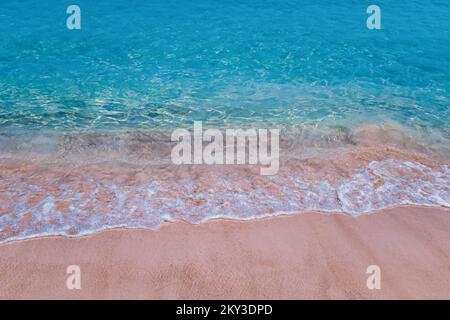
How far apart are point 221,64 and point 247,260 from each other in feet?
24.9

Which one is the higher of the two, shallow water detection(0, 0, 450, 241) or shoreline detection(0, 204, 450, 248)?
shallow water detection(0, 0, 450, 241)

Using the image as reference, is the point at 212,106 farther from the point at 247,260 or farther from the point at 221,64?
the point at 247,260

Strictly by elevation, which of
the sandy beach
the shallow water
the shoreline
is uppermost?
the shallow water

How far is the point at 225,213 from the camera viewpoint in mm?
5711

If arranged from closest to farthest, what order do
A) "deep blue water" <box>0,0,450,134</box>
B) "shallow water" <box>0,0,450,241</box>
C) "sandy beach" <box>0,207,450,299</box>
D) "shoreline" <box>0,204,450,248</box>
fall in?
"sandy beach" <box>0,207,450,299</box> < "shoreline" <box>0,204,450,248</box> < "shallow water" <box>0,0,450,241</box> < "deep blue water" <box>0,0,450,134</box>

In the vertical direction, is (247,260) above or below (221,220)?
below

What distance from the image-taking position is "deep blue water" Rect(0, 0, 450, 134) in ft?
29.7

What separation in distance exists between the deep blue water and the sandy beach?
3.59 metres

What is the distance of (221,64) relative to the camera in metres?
11.4

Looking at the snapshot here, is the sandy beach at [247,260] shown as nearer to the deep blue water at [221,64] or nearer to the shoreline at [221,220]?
the shoreline at [221,220]

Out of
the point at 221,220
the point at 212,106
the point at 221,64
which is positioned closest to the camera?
the point at 221,220

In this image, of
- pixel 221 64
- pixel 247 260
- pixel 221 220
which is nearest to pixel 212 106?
pixel 221 64

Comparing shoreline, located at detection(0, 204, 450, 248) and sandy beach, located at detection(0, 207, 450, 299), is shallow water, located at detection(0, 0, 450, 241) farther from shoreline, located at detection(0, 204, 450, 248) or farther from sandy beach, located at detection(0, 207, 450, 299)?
sandy beach, located at detection(0, 207, 450, 299)

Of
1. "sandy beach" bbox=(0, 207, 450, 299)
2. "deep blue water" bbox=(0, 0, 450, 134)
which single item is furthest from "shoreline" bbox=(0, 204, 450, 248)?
"deep blue water" bbox=(0, 0, 450, 134)
